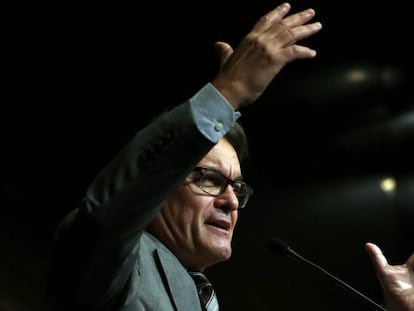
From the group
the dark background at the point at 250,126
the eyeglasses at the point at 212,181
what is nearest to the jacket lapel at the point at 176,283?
the eyeglasses at the point at 212,181

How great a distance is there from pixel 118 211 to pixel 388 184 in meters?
2.25

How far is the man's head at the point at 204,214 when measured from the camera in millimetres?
1338

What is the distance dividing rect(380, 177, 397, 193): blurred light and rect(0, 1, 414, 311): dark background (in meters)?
0.02

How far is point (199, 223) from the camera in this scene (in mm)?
1368

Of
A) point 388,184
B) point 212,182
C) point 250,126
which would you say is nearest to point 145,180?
point 212,182

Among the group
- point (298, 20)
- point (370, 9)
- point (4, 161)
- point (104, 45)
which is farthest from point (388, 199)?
point (298, 20)

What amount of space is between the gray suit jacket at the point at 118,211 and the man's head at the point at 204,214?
42cm

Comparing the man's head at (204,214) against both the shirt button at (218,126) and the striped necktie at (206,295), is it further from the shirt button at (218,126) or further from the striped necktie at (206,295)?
the shirt button at (218,126)

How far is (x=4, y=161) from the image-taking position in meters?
1.92

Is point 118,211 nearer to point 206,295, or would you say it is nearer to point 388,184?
point 206,295

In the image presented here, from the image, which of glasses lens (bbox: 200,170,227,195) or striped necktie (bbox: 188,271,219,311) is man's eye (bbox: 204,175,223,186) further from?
striped necktie (bbox: 188,271,219,311)

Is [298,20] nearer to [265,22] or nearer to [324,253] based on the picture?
[265,22]

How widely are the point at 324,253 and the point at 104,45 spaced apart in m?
1.12

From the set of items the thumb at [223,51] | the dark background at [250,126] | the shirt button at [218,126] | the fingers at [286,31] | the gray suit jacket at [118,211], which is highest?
the fingers at [286,31]
